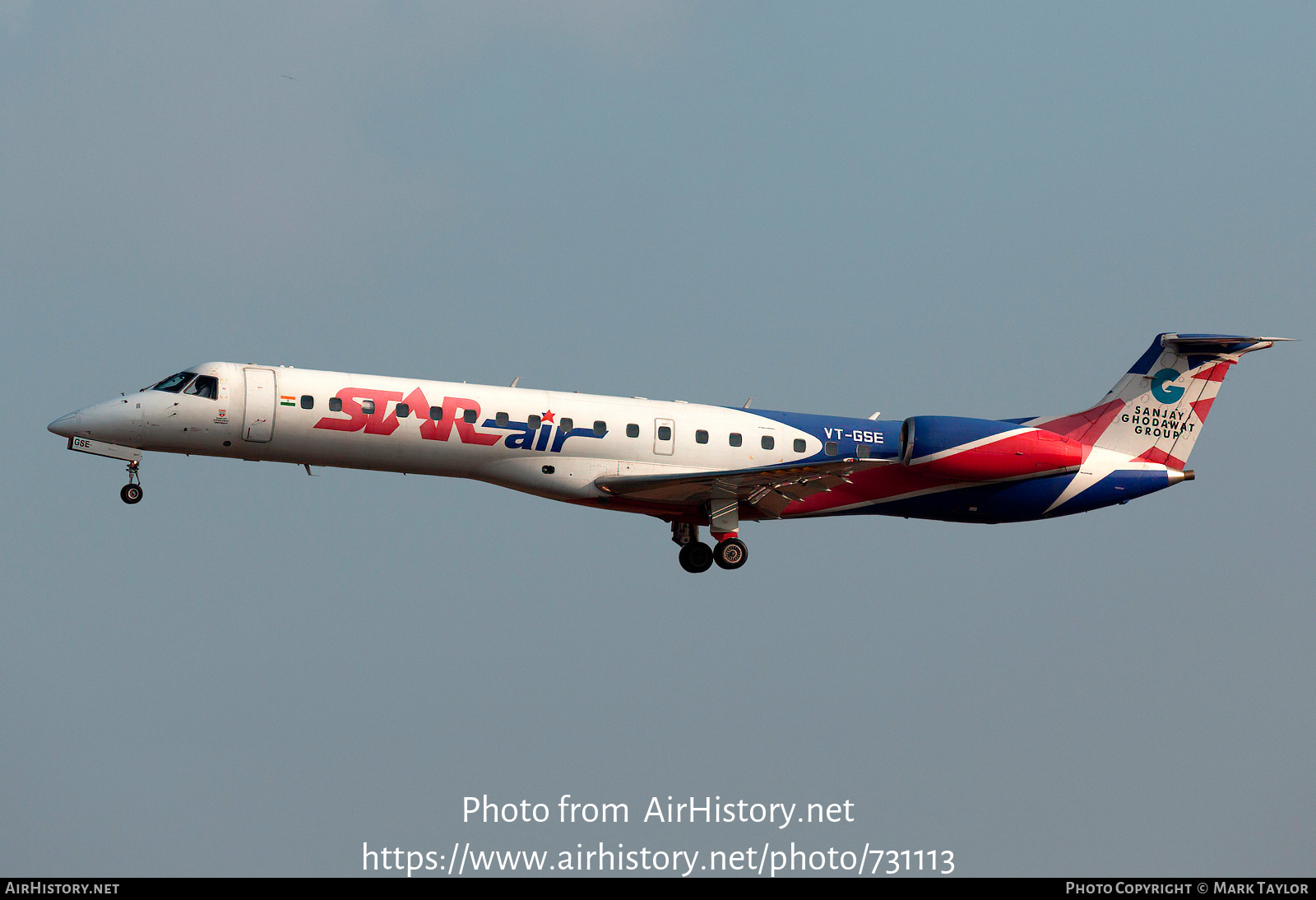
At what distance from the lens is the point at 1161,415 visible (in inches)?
1373

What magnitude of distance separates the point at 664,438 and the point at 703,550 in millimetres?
3086

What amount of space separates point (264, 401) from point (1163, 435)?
2030cm

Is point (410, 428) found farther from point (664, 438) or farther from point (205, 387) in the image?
point (664, 438)

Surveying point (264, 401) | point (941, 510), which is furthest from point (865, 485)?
point (264, 401)

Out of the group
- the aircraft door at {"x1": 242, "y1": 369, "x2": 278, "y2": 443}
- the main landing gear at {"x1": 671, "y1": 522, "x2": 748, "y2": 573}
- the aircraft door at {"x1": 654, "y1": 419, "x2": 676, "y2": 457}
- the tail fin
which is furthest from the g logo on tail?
the aircraft door at {"x1": 242, "y1": 369, "x2": 278, "y2": 443}

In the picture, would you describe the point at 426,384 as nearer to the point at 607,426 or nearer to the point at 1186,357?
the point at 607,426

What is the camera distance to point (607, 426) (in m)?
31.7

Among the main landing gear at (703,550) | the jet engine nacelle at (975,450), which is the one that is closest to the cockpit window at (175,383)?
the main landing gear at (703,550)

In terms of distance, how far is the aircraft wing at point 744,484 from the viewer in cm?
3058

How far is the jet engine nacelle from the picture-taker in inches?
1288

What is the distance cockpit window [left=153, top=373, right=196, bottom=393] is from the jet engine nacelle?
1539 cm

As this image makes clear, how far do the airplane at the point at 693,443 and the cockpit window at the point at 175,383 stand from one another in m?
0.05

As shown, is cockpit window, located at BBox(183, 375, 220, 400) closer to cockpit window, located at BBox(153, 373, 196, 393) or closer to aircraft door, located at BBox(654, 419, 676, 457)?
cockpit window, located at BBox(153, 373, 196, 393)

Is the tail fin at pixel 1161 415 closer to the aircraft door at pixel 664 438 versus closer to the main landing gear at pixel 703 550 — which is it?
the main landing gear at pixel 703 550
